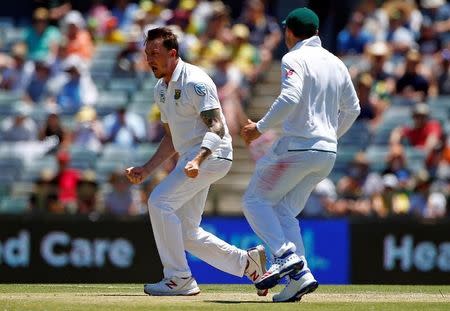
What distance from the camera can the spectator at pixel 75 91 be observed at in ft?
64.2

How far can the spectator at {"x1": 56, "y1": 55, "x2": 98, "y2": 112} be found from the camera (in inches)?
771

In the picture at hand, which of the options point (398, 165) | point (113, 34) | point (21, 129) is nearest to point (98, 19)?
point (113, 34)

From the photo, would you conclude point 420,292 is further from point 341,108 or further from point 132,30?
point 132,30

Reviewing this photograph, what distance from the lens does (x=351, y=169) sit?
17438 mm

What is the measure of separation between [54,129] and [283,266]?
961cm

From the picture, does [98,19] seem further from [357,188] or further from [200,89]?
[200,89]

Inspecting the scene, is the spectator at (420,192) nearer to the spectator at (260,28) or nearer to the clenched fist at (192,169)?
the spectator at (260,28)

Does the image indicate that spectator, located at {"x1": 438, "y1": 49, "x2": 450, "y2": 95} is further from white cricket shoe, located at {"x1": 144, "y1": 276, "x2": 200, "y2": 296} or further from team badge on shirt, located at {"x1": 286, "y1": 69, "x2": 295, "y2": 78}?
team badge on shirt, located at {"x1": 286, "y1": 69, "x2": 295, "y2": 78}

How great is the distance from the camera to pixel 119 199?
17094mm

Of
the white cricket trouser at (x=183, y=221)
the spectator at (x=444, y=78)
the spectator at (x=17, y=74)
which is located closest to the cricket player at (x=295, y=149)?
the white cricket trouser at (x=183, y=221)

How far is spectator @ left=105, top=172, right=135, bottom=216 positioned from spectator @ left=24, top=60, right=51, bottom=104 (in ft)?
11.6

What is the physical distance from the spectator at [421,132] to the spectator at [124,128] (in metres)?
3.52

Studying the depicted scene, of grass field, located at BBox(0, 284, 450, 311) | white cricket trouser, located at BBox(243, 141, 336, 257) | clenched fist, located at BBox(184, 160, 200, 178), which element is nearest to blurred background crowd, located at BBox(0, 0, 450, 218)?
grass field, located at BBox(0, 284, 450, 311)

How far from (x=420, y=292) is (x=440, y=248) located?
12.9 ft
